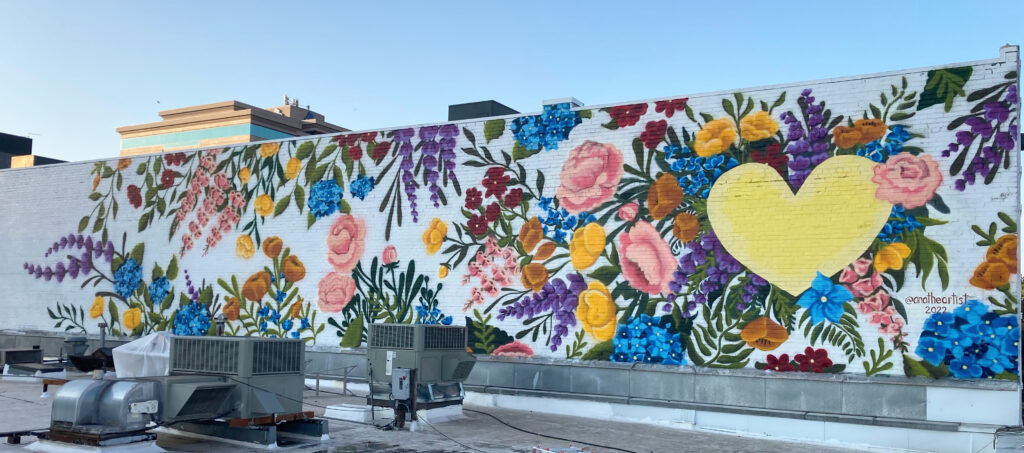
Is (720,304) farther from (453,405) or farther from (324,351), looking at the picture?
(324,351)

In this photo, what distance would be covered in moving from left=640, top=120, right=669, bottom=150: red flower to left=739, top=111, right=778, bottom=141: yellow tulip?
5.64 ft

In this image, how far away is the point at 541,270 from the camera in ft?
66.7

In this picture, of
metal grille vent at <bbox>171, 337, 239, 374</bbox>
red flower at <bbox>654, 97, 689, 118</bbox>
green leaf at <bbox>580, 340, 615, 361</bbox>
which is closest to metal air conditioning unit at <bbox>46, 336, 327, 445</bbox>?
metal grille vent at <bbox>171, 337, 239, 374</bbox>

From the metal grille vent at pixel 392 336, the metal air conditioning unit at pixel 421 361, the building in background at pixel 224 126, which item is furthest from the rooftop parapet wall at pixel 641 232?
the building in background at pixel 224 126

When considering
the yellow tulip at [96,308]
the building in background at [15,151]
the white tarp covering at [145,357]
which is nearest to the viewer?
the white tarp covering at [145,357]

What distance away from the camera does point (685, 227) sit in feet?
61.7

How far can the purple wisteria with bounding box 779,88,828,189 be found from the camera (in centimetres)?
1769

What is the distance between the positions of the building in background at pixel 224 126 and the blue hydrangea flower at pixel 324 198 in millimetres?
57103

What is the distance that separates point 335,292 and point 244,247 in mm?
3569

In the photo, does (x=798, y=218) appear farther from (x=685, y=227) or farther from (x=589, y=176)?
(x=589, y=176)

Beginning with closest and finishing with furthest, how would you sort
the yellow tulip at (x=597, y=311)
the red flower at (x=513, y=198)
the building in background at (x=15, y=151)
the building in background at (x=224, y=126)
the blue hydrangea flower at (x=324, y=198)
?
the yellow tulip at (x=597, y=311) → the red flower at (x=513, y=198) → the blue hydrangea flower at (x=324, y=198) → the building in background at (x=15, y=151) → the building in background at (x=224, y=126)

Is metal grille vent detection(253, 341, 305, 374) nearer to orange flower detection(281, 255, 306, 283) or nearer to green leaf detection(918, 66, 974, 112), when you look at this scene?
orange flower detection(281, 255, 306, 283)

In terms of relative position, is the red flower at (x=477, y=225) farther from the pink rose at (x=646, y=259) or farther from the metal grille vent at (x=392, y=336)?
the metal grille vent at (x=392, y=336)

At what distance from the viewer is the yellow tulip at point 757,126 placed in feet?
59.7
